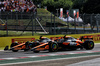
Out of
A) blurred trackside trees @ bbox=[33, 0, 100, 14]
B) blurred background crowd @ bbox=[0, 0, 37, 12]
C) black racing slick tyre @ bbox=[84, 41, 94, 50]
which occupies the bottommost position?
black racing slick tyre @ bbox=[84, 41, 94, 50]

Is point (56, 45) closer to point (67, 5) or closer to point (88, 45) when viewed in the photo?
→ point (88, 45)

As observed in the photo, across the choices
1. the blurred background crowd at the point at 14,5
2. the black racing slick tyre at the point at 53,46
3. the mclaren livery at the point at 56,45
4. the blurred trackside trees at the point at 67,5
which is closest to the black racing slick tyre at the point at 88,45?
the mclaren livery at the point at 56,45

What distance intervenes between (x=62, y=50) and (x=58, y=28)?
1157 cm

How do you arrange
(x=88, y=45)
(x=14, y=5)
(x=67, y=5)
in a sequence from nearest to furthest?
(x=88, y=45), (x=14, y=5), (x=67, y=5)

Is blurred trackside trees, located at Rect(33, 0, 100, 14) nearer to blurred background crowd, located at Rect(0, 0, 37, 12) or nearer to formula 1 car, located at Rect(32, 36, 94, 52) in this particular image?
blurred background crowd, located at Rect(0, 0, 37, 12)

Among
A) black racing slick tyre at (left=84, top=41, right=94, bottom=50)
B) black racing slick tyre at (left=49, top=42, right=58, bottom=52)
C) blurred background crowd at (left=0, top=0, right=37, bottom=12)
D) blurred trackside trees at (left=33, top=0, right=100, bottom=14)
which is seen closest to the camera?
black racing slick tyre at (left=49, top=42, right=58, bottom=52)

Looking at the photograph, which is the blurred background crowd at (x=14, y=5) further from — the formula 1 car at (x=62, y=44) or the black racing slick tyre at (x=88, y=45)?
the black racing slick tyre at (x=88, y=45)

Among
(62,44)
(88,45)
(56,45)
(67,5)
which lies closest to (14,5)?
(88,45)

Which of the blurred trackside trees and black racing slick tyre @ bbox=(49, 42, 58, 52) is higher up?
the blurred trackside trees

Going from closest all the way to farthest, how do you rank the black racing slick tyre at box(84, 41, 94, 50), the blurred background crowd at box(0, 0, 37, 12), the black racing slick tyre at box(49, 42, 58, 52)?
1. the black racing slick tyre at box(49, 42, 58, 52)
2. the black racing slick tyre at box(84, 41, 94, 50)
3. the blurred background crowd at box(0, 0, 37, 12)

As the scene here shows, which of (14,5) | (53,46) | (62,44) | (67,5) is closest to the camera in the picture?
(53,46)

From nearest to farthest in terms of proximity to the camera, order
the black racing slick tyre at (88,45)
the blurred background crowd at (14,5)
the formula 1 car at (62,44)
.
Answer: the formula 1 car at (62,44)
the black racing slick tyre at (88,45)
the blurred background crowd at (14,5)

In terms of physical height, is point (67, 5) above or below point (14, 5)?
above

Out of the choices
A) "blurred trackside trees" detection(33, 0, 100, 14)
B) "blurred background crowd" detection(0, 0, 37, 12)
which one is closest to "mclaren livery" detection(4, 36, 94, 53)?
"blurred background crowd" detection(0, 0, 37, 12)
